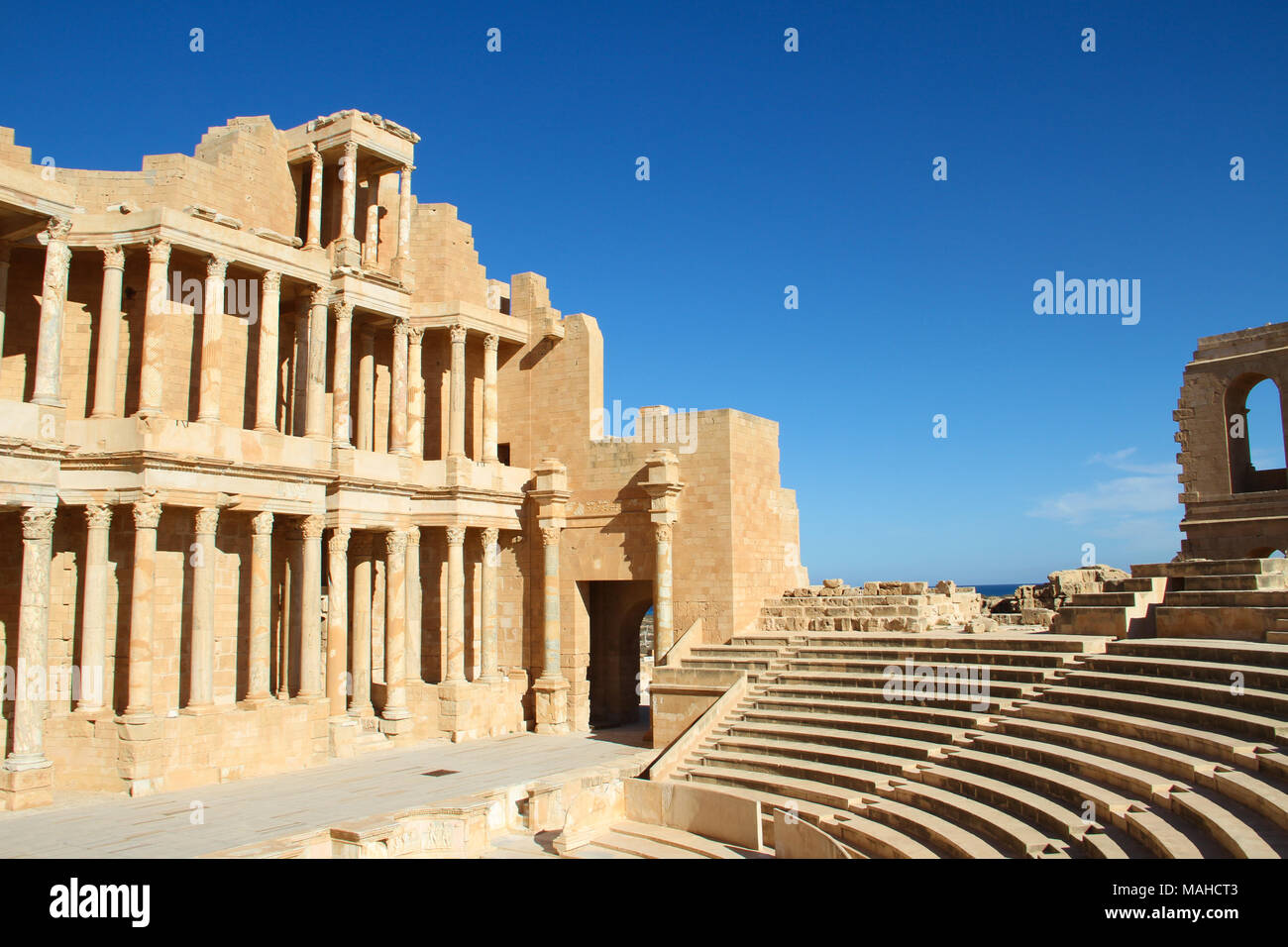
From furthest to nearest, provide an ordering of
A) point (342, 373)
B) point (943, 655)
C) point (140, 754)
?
point (342, 373) → point (943, 655) → point (140, 754)

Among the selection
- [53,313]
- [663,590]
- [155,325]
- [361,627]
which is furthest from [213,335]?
[663,590]

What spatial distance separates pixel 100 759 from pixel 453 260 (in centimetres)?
1516

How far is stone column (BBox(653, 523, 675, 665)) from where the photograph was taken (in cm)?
2364

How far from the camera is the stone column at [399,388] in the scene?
2417 centimetres

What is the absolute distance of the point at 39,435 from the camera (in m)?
17.2

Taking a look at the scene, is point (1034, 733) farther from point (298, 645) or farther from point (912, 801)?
point (298, 645)

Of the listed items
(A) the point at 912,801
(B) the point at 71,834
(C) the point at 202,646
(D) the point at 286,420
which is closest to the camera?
(A) the point at 912,801

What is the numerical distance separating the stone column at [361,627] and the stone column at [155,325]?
254 inches

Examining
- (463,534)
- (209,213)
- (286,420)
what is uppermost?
(209,213)

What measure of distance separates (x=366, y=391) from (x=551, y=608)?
738cm

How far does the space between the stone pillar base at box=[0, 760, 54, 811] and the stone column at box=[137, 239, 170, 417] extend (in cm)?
672

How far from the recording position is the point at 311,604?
21328 millimetres

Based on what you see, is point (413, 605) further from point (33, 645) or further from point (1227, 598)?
point (1227, 598)
